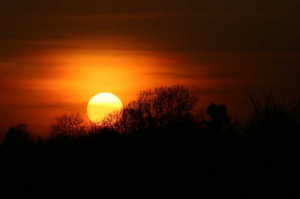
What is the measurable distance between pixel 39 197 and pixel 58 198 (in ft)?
6.06

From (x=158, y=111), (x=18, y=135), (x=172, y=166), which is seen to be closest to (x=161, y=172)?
(x=172, y=166)

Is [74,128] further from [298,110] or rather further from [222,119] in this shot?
[298,110]

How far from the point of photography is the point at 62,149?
191ft

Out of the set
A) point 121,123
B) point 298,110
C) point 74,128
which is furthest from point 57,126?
point 298,110

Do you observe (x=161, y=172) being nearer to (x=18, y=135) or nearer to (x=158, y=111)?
(x=158, y=111)

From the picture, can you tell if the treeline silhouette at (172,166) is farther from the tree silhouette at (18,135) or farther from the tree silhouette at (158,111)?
the tree silhouette at (18,135)

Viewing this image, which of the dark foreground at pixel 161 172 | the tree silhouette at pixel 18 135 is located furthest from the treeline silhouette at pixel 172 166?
the tree silhouette at pixel 18 135

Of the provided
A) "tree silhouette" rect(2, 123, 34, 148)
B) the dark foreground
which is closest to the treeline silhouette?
the dark foreground

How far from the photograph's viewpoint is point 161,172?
4538 cm

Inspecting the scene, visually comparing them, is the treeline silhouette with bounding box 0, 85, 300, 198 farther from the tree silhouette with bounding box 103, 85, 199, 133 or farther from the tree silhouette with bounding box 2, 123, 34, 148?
the tree silhouette with bounding box 2, 123, 34, 148

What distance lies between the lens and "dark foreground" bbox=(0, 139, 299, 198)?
1619 inches

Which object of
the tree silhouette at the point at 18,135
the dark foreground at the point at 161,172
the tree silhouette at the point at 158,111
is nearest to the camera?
the dark foreground at the point at 161,172

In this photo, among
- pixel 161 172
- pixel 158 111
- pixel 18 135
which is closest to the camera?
pixel 161 172

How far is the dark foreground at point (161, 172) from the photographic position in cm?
4112
